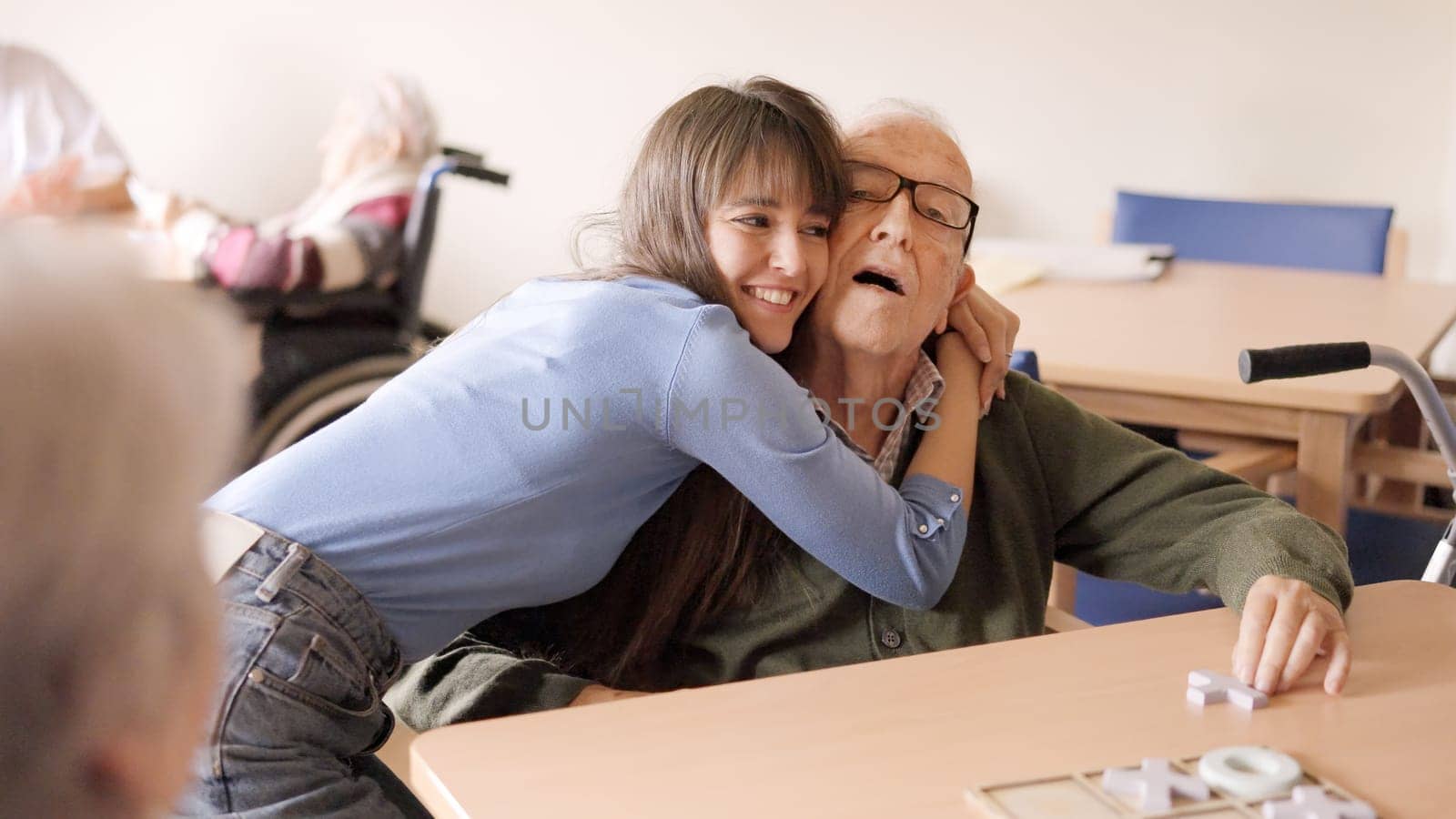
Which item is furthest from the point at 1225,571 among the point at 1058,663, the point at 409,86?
the point at 409,86

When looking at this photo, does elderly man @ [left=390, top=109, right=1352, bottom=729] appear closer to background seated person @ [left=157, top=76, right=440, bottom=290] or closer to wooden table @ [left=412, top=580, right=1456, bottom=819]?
wooden table @ [left=412, top=580, right=1456, bottom=819]

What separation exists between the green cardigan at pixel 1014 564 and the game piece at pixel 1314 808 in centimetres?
39

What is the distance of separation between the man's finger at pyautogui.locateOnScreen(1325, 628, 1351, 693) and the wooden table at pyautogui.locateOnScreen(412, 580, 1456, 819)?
0.03ft

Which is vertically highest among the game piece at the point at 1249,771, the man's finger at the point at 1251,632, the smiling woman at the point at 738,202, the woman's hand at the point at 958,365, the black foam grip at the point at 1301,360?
the smiling woman at the point at 738,202

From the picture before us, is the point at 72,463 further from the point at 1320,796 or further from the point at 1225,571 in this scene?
the point at 1225,571

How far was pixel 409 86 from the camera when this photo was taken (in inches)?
163

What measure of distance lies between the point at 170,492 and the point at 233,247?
307 centimetres

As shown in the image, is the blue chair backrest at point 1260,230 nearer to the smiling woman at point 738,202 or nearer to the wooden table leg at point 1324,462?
the wooden table leg at point 1324,462

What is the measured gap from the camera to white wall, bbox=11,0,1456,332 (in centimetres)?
368

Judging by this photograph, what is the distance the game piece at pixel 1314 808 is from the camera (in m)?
0.91

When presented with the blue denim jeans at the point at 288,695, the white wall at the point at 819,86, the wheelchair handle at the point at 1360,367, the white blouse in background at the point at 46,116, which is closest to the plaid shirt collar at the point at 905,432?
the wheelchair handle at the point at 1360,367

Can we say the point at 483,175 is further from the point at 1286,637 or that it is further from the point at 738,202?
the point at 1286,637

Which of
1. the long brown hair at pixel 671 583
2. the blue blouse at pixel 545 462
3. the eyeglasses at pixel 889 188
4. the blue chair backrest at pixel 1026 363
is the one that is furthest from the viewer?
the blue chair backrest at pixel 1026 363

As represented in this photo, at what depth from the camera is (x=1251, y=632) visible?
46.6 inches
